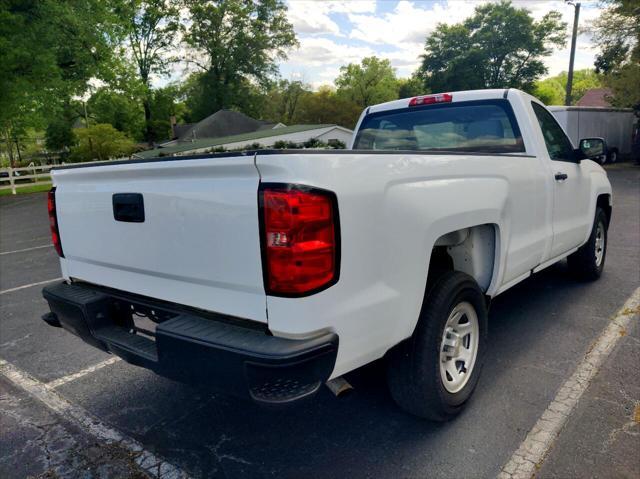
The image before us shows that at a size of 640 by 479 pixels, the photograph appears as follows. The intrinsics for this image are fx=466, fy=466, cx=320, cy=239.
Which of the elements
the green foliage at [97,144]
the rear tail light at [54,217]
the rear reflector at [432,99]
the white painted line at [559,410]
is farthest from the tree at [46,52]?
the white painted line at [559,410]

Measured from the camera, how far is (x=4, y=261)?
7.93 metres

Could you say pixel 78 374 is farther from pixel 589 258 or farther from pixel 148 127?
pixel 148 127

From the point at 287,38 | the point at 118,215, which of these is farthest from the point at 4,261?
the point at 287,38

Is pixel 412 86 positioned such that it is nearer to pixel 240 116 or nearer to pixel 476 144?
pixel 240 116

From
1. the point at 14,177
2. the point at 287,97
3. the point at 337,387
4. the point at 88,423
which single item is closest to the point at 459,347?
the point at 337,387

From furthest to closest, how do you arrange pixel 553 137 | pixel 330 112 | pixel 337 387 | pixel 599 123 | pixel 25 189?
pixel 330 112 → pixel 25 189 → pixel 599 123 → pixel 553 137 → pixel 337 387

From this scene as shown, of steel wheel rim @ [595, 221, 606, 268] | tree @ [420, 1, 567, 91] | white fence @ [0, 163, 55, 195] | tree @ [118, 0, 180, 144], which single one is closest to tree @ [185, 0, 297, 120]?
tree @ [118, 0, 180, 144]

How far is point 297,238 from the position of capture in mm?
1841

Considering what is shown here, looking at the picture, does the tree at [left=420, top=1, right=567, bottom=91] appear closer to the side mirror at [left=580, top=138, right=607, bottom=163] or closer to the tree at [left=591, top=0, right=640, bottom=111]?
the tree at [left=591, top=0, right=640, bottom=111]

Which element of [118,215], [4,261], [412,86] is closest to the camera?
[118,215]

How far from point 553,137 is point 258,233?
3399 millimetres

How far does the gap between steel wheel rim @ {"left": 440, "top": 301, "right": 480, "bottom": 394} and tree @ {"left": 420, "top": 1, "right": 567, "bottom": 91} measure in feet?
157

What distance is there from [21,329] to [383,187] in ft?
14.0

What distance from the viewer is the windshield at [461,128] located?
379 centimetres
